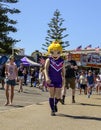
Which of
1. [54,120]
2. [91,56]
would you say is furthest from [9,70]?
[91,56]

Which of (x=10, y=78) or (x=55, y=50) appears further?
(x=10, y=78)

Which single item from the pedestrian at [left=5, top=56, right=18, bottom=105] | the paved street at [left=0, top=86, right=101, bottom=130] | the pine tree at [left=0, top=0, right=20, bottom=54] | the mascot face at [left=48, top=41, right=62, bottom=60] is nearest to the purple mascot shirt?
the mascot face at [left=48, top=41, right=62, bottom=60]

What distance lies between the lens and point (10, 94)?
14945mm

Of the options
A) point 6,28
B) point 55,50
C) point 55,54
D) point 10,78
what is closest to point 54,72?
point 55,54

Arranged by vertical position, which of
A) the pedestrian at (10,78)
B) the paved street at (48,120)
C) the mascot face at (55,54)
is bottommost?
the paved street at (48,120)

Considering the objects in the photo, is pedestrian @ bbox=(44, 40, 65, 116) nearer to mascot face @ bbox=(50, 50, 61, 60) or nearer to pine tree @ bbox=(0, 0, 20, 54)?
mascot face @ bbox=(50, 50, 61, 60)

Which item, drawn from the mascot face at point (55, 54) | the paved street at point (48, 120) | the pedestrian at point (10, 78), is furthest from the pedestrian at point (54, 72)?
the pedestrian at point (10, 78)

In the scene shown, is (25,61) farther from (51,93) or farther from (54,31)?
(54,31)

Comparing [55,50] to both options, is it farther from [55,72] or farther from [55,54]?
[55,72]

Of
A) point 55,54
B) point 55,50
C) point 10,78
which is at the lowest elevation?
point 10,78

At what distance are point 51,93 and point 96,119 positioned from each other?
1.40 m

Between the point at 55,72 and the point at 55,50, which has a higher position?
the point at 55,50

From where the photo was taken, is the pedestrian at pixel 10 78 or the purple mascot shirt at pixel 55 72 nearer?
the purple mascot shirt at pixel 55 72

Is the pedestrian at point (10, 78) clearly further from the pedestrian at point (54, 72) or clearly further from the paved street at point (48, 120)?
the pedestrian at point (54, 72)
